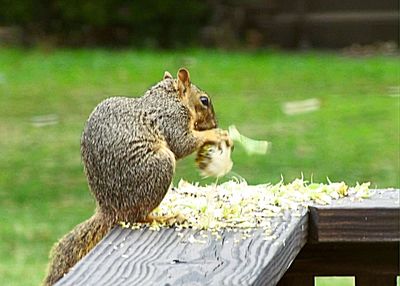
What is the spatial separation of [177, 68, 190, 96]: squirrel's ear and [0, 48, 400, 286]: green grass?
97.4 inches

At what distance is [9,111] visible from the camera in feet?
29.3

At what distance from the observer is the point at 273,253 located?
182cm

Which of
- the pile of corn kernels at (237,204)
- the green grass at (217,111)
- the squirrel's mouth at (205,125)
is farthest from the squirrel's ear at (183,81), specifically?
the green grass at (217,111)

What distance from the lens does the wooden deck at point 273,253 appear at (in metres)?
1.64

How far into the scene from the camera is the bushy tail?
84.4 inches

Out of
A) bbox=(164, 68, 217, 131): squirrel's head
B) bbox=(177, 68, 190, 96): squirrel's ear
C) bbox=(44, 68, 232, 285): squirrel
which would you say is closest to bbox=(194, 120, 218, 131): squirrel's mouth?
bbox=(164, 68, 217, 131): squirrel's head

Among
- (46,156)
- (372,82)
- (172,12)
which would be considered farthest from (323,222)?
(172,12)

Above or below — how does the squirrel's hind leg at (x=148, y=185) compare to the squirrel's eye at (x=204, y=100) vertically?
below

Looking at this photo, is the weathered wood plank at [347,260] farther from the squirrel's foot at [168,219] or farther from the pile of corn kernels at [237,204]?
the squirrel's foot at [168,219]

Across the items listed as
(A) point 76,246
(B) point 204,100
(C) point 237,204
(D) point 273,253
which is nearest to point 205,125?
(B) point 204,100

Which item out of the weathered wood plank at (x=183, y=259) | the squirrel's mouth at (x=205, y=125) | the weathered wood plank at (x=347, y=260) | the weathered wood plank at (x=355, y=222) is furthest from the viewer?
the squirrel's mouth at (x=205, y=125)

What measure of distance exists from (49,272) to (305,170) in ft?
15.1

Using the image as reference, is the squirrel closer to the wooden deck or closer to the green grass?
the wooden deck

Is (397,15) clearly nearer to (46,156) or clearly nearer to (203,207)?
(46,156)
